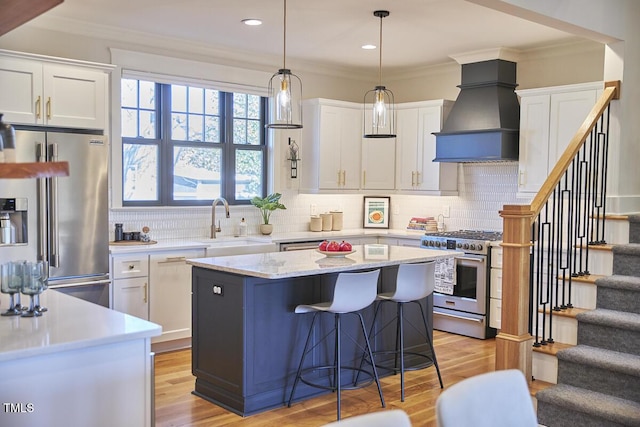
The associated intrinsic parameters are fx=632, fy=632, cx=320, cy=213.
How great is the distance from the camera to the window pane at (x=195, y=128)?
20.7ft

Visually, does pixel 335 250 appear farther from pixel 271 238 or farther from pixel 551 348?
pixel 271 238

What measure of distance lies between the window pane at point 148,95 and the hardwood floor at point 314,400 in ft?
7.64

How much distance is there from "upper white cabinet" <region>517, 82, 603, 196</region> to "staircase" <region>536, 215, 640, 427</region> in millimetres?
1963

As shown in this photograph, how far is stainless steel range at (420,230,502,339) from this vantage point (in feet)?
19.8

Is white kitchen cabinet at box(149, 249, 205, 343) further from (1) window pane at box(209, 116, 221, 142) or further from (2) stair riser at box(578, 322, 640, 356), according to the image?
(2) stair riser at box(578, 322, 640, 356)

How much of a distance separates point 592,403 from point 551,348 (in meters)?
0.46

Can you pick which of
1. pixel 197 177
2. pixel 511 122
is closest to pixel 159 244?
pixel 197 177

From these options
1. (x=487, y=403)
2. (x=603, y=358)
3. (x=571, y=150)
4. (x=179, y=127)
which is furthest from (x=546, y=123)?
(x=487, y=403)

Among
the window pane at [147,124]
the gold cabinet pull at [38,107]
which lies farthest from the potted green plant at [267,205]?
the gold cabinet pull at [38,107]

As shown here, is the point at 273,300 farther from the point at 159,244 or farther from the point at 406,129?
the point at 406,129

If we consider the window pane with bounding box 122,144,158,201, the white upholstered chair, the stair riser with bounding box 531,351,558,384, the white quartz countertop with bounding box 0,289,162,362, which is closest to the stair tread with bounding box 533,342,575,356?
the stair riser with bounding box 531,351,558,384

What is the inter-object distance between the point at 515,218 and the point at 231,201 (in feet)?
11.9

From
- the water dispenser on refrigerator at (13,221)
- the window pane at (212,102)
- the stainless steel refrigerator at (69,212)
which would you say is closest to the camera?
the water dispenser on refrigerator at (13,221)

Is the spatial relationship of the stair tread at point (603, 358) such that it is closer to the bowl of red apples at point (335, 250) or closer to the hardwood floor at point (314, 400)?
the hardwood floor at point (314, 400)
